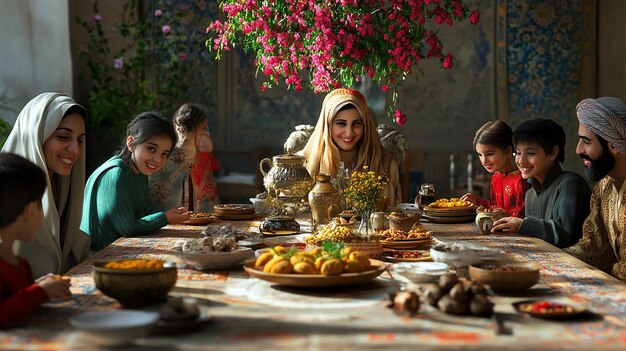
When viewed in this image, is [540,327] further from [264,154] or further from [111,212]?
[264,154]

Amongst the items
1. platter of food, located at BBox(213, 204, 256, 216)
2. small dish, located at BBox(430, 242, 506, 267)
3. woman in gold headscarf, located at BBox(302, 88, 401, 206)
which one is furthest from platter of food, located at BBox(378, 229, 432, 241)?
woman in gold headscarf, located at BBox(302, 88, 401, 206)

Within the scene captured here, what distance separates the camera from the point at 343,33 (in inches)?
197

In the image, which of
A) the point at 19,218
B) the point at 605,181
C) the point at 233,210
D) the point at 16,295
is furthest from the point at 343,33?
the point at 16,295

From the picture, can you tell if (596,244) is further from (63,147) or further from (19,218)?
(19,218)

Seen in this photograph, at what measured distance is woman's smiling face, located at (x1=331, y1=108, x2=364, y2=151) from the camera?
18.7 ft

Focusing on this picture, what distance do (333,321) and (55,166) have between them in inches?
72.0

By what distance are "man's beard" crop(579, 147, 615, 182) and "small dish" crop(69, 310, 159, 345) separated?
2.59 metres

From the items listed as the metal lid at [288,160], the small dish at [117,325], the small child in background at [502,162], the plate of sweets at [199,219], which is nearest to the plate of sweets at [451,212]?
the small child in background at [502,162]

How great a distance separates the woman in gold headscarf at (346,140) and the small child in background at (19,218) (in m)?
3.02

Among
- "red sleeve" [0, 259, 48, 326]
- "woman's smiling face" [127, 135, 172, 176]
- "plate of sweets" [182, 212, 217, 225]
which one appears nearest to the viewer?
"red sleeve" [0, 259, 48, 326]

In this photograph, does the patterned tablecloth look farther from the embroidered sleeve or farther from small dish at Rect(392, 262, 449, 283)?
the embroidered sleeve

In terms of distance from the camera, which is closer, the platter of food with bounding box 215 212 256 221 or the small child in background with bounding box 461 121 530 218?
the platter of food with bounding box 215 212 256 221

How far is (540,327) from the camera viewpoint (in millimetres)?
2447

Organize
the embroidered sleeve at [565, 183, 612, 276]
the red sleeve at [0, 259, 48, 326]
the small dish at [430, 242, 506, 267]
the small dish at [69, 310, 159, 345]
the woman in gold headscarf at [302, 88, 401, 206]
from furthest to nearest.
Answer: the woman in gold headscarf at [302, 88, 401, 206] < the embroidered sleeve at [565, 183, 612, 276] < the small dish at [430, 242, 506, 267] < the red sleeve at [0, 259, 48, 326] < the small dish at [69, 310, 159, 345]
